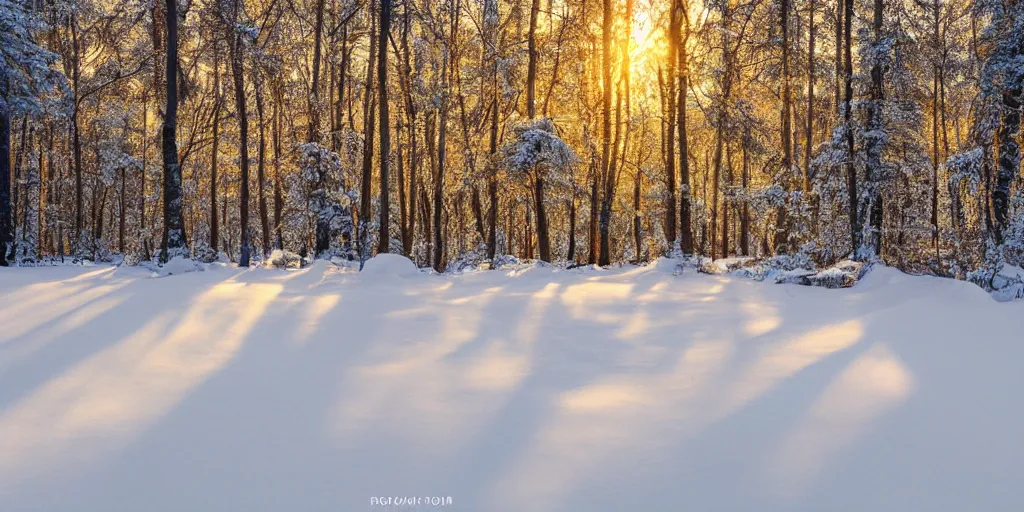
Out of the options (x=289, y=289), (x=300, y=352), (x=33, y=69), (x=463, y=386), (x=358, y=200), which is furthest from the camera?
(x=358, y=200)

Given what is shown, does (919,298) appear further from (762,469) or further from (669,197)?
(669,197)

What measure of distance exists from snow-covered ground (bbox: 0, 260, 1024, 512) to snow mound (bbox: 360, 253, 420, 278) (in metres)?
4.12

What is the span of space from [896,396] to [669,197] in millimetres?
10882

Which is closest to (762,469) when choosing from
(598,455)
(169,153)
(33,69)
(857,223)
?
(598,455)

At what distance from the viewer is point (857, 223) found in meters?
12.0

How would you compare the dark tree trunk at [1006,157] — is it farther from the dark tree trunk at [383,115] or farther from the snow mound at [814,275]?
the dark tree trunk at [383,115]

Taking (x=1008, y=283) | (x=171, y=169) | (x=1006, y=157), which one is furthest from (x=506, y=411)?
(x=171, y=169)

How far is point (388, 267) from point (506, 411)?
24.7ft

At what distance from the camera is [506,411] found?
296 centimetres

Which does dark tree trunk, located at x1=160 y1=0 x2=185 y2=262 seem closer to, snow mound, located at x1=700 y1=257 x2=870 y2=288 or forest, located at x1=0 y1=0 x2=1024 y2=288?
forest, located at x1=0 y1=0 x2=1024 y2=288

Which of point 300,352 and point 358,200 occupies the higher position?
point 358,200

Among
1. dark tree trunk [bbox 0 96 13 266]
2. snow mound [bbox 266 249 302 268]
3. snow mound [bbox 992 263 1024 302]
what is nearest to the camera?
snow mound [bbox 992 263 1024 302]

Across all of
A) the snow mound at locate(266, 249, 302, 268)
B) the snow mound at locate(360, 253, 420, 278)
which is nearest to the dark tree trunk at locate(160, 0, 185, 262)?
the snow mound at locate(266, 249, 302, 268)

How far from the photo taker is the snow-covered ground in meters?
2.16
